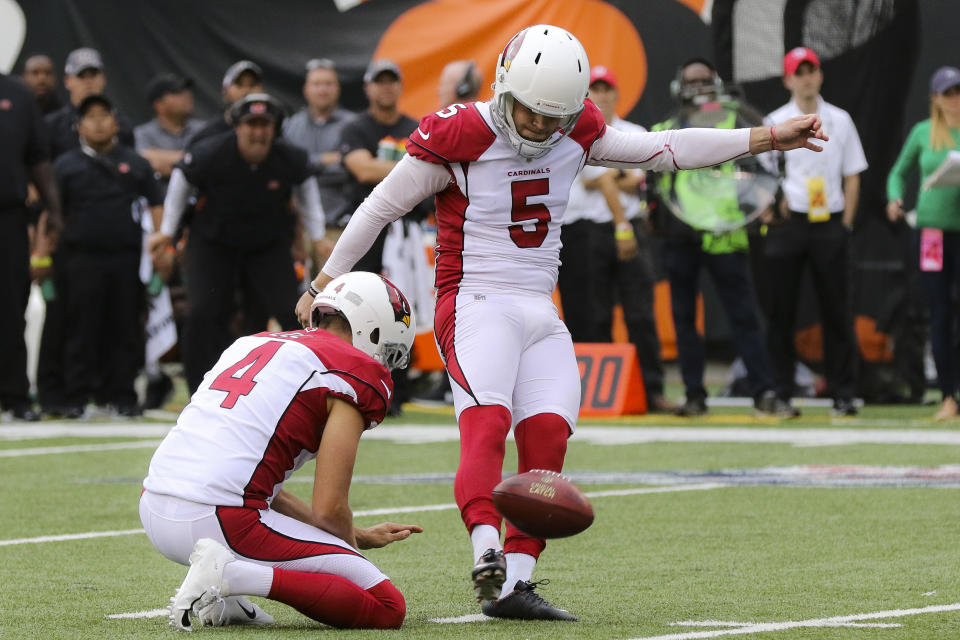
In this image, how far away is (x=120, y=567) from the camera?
573cm

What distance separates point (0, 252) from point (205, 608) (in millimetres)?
7370

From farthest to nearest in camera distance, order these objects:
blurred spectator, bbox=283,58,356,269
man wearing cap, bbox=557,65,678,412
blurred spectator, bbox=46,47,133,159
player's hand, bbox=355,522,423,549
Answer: blurred spectator, bbox=283,58,356,269
blurred spectator, bbox=46,47,133,159
man wearing cap, bbox=557,65,678,412
player's hand, bbox=355,522,423,549

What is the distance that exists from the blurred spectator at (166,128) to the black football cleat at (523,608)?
29.5 ft

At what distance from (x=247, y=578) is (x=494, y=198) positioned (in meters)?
1.39

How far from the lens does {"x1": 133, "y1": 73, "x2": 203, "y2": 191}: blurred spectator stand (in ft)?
43.7

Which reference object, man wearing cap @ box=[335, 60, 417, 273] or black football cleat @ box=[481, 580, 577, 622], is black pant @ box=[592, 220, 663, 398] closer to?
man wearing cap @ box=[335, 60, 417, 273]

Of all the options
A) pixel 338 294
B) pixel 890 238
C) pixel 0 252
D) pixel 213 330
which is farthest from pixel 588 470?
pixel 890 238

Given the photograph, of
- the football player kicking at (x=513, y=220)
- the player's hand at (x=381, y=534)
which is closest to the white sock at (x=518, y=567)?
the football player kicking at (x=513, y=220)

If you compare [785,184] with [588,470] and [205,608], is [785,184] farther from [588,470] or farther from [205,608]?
[205,608]

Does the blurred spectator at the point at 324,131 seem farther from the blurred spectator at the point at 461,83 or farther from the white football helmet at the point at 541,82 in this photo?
the white football helmet at the point at 541,82

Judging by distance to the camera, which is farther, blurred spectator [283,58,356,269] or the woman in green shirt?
blurred spectator [283,58,356,269]

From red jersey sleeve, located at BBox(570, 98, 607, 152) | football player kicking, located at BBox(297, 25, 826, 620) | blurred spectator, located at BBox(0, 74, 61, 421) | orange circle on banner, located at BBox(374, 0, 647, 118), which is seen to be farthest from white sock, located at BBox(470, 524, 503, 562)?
orange circle on banner, located at BBox(374, 0, 647, 118)

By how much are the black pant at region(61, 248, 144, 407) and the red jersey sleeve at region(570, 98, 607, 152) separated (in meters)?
7.24

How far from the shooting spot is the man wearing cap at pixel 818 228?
445 inches
